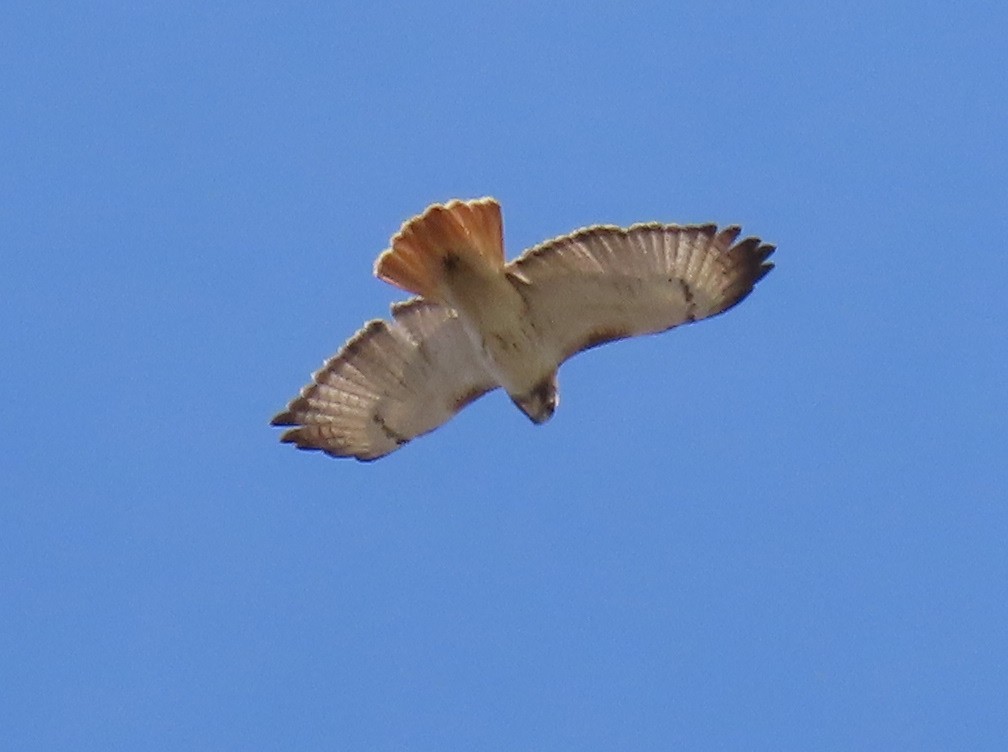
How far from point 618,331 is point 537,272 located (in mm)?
691

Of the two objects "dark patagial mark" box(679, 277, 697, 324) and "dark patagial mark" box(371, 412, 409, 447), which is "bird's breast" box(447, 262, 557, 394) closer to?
"dark patagial mark" box(371, 412, 409, 447)

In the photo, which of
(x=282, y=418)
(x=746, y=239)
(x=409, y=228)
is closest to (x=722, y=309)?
(x=746, y=239)

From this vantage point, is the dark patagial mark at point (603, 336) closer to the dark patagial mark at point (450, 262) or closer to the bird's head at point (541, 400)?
the bird's head at point (541, 400)

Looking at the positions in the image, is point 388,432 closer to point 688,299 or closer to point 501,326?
point 501,326

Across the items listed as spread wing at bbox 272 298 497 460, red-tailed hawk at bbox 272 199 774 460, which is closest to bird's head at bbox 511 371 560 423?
red-tailed hawk at bbox 272 199 774 460

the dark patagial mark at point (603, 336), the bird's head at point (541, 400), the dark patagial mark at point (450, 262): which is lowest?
the bird's head at point (541, 400)

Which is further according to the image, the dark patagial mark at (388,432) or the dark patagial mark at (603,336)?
the dark patagial mark at (388,432)

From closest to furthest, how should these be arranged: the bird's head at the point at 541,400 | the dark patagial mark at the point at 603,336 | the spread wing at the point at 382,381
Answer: the dark patagial mark at the point at 603,336, the bird's head at the point at 541,400, the spread wing at the point at 382,381

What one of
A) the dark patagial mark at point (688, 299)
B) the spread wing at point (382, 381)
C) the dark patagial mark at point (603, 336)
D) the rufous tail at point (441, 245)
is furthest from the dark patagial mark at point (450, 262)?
the dark patagial mark at point (688, 299)

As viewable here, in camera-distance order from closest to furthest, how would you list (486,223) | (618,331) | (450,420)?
(486,223) → (618,331) → (450,420)

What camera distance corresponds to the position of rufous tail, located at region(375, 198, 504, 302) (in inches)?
420

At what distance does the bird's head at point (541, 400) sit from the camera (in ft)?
38.3

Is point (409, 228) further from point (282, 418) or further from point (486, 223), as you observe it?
point (282, 418)

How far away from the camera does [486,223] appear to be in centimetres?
1073
